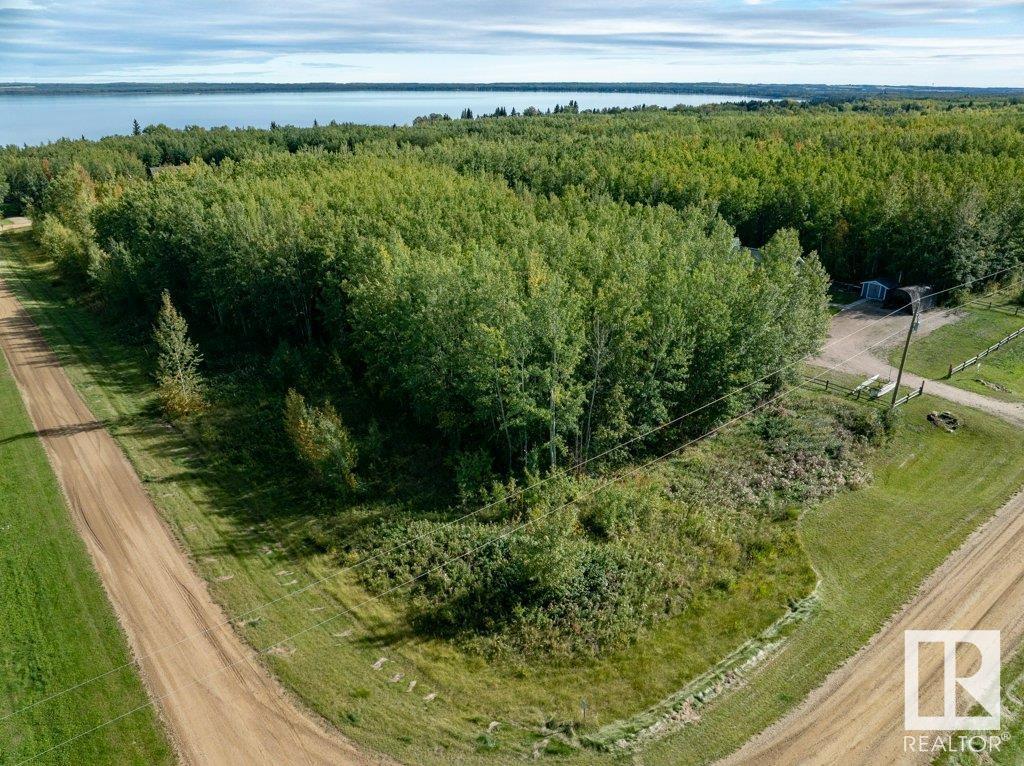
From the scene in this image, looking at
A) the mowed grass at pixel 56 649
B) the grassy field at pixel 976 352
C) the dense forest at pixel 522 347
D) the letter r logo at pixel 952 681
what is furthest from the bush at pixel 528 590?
the grassy field at pixel 976 352

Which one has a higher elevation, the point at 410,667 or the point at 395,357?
the point at 395,357

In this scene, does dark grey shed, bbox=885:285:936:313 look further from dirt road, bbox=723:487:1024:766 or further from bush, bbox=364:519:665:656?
bush, bbox=364:519:665:656

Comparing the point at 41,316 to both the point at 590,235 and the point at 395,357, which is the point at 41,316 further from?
the point at 590,235

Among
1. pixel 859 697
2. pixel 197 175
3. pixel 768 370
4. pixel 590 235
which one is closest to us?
pixel 859 697

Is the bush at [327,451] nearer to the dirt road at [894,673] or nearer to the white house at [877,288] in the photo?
the dirt road at [894,673]

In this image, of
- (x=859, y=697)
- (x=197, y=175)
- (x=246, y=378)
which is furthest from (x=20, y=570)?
(x=197, y=175)

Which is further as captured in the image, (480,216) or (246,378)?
(480,216)
